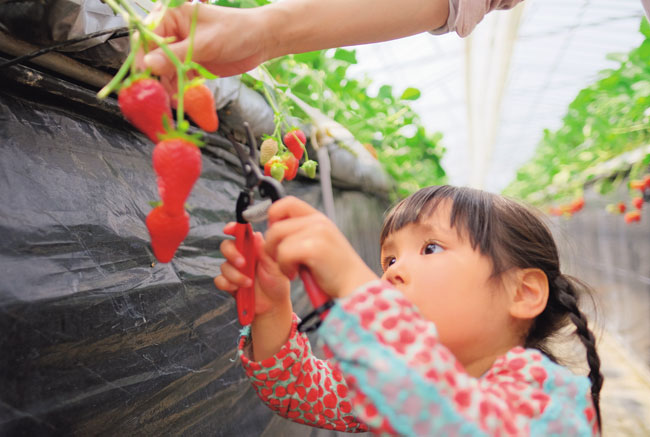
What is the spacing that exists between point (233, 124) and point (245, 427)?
0.65 m

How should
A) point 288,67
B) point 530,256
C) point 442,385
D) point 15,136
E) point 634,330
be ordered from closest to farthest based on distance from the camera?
point 442,385, point 15,136, point 530,256, point 288,67, point 634,330

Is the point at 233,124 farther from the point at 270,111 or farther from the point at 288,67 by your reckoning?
the point at 288,67

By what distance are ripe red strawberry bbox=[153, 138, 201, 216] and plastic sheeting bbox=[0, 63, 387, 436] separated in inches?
9.7

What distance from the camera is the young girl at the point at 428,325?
49cm

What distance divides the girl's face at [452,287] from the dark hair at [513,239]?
0.02 meters

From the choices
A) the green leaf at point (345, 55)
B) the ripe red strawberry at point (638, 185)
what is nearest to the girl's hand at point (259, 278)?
the green leaf at point (345, 55)

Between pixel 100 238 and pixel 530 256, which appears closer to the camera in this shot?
pixel 100 238

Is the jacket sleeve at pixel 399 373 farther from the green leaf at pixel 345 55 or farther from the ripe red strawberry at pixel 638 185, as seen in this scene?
the ripe red strawberry at pixel 638 185

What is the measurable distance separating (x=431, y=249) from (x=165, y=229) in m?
0.46

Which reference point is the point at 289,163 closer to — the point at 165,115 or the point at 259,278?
the point at 259,278

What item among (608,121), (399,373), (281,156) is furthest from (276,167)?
(608,121)

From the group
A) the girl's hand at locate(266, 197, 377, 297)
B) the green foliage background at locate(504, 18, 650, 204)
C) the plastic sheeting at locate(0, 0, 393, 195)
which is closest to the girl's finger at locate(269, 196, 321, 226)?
the girl's hand at locate(266, 197, 377, 297)

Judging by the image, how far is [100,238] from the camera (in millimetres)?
681

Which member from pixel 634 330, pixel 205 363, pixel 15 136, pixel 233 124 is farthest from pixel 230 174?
pixel 634 330
